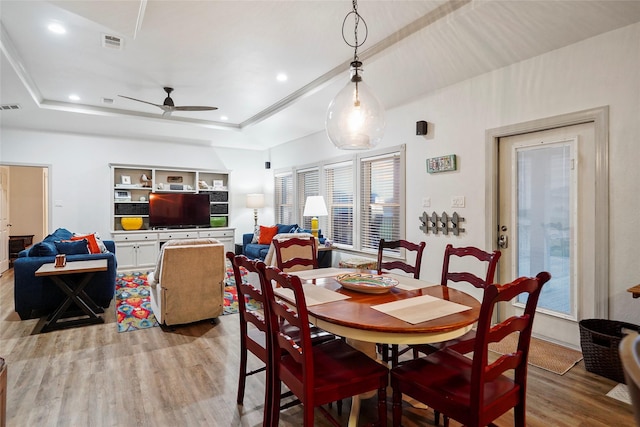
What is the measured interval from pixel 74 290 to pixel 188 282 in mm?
1294

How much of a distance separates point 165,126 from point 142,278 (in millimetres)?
2948

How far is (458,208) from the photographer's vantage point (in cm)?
387

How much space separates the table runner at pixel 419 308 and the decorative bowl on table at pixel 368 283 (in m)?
0.18

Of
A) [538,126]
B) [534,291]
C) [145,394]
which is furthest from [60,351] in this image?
[538,126]

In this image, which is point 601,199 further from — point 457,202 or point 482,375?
point 482,375

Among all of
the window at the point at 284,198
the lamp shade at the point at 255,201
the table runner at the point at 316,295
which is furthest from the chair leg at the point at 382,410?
the lamp shade at the point at 255,201

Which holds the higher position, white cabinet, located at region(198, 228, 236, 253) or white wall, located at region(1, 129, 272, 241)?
white wall, located at region(1, 129, 272, 241)

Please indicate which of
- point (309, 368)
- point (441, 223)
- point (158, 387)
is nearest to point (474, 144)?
point (441, 223)

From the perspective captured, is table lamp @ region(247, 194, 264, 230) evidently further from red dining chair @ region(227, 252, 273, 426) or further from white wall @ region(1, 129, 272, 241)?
red dining chair @ region(227, 252, 273, 426)

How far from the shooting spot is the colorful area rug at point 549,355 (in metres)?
2.69

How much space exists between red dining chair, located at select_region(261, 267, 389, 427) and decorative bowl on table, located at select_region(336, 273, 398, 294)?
346 mm

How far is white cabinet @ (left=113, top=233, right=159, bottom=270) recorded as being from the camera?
6422 millimetres

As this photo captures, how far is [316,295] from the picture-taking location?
1968 millimetres

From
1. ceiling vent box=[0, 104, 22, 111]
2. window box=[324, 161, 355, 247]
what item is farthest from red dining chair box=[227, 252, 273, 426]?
ceiling vent box=[0, 104, 22, 111]
